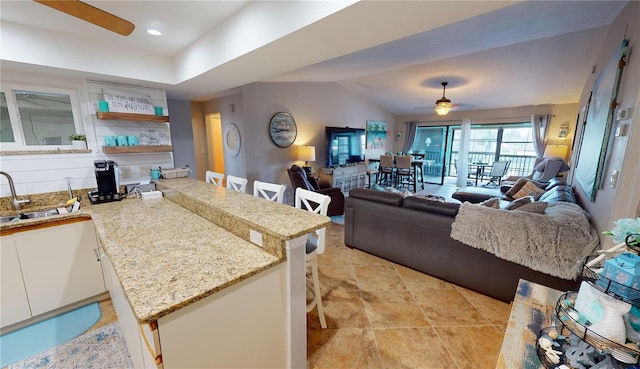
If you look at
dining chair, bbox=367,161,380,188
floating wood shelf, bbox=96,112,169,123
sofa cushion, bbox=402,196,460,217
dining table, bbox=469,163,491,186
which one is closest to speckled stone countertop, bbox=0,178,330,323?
floating wood shelf, bbox=96,112,169,123

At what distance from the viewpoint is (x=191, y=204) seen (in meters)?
1.94

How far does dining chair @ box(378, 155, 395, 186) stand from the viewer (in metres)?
6.95

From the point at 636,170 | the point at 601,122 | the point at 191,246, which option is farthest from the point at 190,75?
the point at 601,122

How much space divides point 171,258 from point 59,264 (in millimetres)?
1581

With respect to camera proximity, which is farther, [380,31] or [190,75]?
[190,75]

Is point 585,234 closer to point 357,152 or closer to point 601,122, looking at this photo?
point 601,122

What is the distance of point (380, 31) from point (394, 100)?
6124 millimetres

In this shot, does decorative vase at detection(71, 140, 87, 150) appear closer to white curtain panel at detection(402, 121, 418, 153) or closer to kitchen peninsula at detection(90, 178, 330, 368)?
kitchen peninsula at detection(90, 178, 330, 368)

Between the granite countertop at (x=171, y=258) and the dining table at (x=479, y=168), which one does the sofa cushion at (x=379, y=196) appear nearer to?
the granite countertop at (x=171, y=258)

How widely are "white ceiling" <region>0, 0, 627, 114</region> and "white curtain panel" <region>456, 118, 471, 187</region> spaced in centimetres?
309

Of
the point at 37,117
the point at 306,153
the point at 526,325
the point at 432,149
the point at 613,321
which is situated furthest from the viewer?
the point at 432,149

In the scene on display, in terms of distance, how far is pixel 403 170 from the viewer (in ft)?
23.5

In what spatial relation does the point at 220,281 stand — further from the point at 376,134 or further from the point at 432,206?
the point at 376,134

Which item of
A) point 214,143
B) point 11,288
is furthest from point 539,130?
point 11,288
